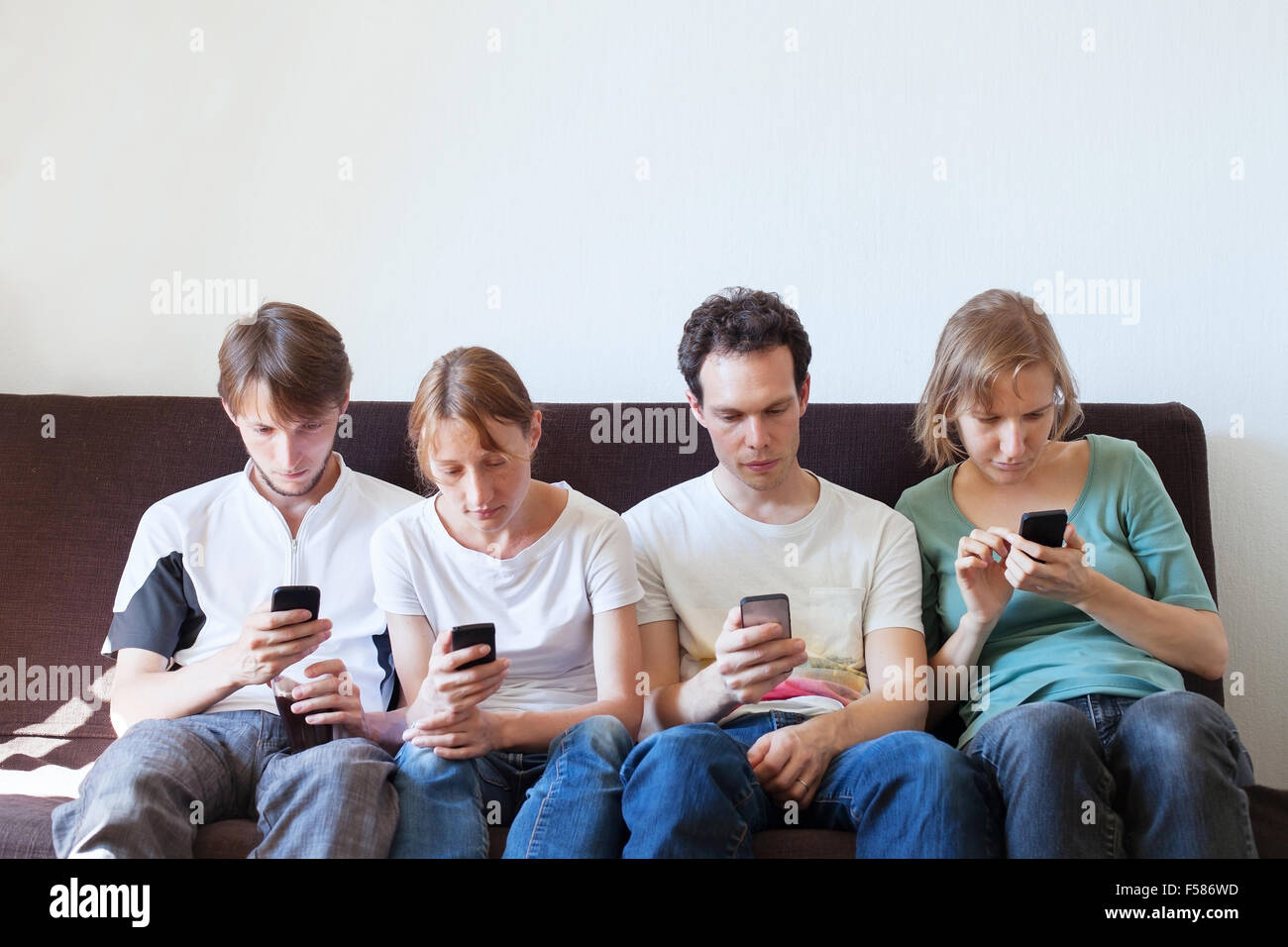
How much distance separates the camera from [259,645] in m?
1.66

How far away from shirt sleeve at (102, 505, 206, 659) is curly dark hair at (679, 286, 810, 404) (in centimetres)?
96

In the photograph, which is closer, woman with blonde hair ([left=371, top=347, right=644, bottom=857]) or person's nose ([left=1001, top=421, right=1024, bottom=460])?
woman with blonde hair ([left=371, top=347, right=644, bottom=857])

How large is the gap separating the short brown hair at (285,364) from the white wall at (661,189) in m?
0.59

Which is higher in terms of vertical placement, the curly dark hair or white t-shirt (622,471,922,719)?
the curly dark hair

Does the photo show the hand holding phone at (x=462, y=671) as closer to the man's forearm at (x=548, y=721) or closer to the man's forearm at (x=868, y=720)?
the man's forearm at (x=548, y=721)

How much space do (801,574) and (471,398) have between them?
0.64 m

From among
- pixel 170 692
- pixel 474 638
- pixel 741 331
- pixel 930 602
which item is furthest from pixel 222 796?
pixel 930 602

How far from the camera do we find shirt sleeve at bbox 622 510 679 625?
1888mm

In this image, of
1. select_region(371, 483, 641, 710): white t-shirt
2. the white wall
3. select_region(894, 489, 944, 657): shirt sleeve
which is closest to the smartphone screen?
select_region(894, 489, 944, 657): shirt sleeve

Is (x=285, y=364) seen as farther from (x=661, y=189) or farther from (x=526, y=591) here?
(x=661, y=189)

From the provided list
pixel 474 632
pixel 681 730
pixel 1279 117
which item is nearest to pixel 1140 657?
pixel 681 730

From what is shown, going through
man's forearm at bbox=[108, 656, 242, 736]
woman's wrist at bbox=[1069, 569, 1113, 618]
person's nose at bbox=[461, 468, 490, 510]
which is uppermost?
person's nose at bbox=[461, 468, 490, 510]

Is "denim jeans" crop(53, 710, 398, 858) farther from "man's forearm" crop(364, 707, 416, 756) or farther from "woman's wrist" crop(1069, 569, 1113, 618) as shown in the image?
"woman's wrist" crop(1069, 569, 1113, 618)
